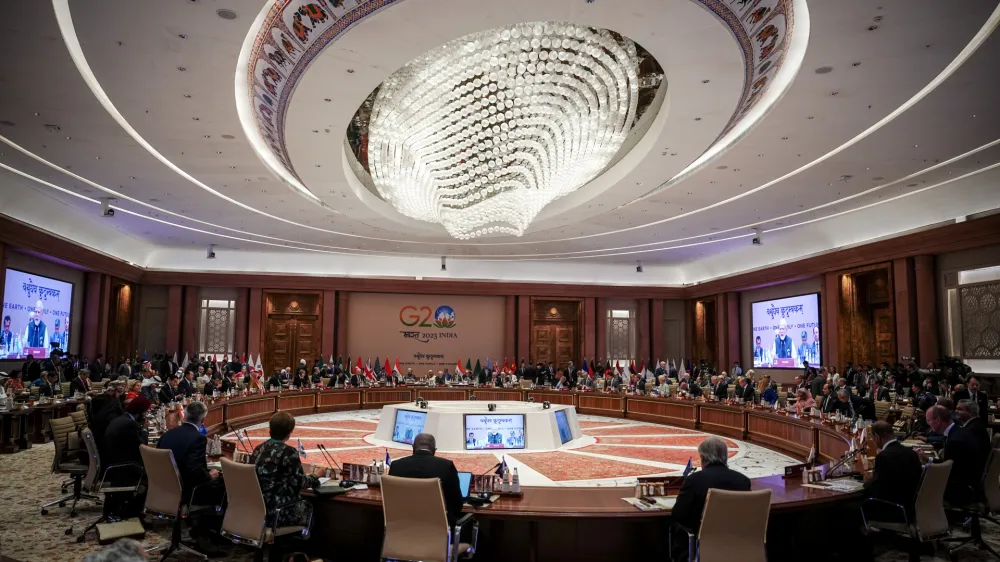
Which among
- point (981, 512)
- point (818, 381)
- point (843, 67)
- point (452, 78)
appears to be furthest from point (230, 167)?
point (818, 381)

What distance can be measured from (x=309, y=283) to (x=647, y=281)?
1175 centimetres

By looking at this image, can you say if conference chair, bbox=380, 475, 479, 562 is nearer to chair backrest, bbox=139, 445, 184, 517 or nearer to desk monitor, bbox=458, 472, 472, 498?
desk monitor, bbox=458, 472, 472, 498

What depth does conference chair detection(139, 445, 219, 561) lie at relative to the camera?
4746 millimetres

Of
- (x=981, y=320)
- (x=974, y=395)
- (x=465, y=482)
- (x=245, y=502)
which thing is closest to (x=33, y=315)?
(x=245, y=502)

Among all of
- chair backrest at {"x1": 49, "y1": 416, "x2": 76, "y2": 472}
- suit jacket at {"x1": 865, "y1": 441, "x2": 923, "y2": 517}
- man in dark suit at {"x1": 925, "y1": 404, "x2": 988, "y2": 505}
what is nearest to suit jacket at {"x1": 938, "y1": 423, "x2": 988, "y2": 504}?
man in dark suit at {"x1": 925, "y1": 404, "x2": 988, "y2": 505}

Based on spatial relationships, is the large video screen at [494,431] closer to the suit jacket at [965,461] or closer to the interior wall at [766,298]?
the suit jacket at [965,461]

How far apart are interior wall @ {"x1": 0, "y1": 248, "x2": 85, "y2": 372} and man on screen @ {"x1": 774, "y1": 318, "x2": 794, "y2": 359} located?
19406mm

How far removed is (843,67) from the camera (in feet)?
22.9

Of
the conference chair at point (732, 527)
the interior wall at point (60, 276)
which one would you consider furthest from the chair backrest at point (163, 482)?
the interior wall at point (60, 276)

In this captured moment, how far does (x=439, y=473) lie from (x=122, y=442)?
3.19 m

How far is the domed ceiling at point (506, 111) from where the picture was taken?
20.5 feet

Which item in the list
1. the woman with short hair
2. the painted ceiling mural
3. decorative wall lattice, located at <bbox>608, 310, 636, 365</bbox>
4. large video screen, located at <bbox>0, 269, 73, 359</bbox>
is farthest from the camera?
decorative wall lattice, located at <bbox>608, 310, 636, 365</bbox>

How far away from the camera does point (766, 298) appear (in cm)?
2047

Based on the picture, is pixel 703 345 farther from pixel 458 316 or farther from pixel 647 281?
pixel 458 316
